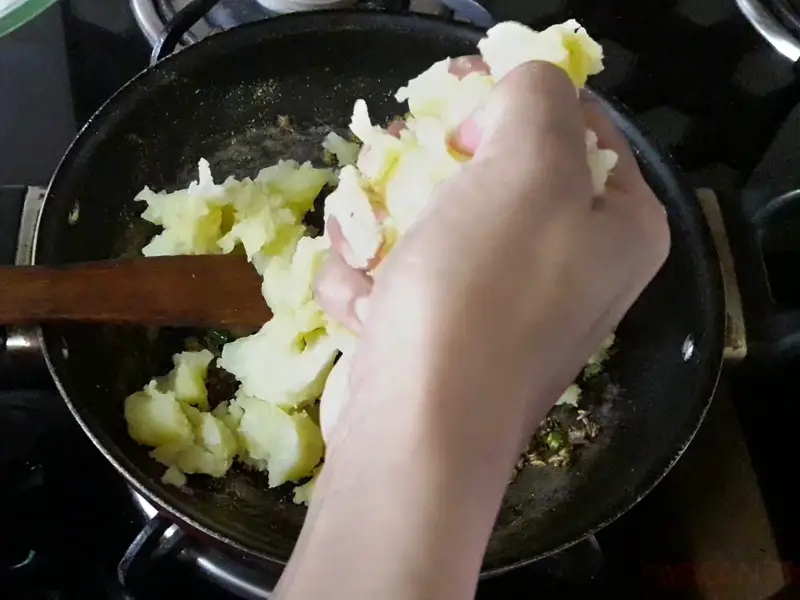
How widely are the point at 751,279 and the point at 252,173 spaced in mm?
529

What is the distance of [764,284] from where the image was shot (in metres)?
0.86

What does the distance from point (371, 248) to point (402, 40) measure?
0.31 metres

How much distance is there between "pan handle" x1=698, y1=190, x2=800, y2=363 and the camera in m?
0.84

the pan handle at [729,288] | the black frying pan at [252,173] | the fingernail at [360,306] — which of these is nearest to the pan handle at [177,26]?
the black frying pan at [252,173]

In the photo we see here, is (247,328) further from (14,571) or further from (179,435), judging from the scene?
(14,571)

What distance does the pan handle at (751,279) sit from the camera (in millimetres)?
842

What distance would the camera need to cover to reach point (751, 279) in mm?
864

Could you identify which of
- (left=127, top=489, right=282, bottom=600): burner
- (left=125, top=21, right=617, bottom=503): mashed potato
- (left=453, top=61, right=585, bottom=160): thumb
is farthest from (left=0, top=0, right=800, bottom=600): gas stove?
(left=453, top=61, right=585, bottom=160): thumb

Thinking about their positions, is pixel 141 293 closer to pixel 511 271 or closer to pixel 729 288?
pixel 511 271

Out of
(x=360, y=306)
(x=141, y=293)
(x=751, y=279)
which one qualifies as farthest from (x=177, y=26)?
(x=751, y=279)

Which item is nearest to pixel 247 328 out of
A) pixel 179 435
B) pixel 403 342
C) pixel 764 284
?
pixel 179 435

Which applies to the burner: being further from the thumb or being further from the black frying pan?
the thumb

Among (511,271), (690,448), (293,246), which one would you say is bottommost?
(690,448)

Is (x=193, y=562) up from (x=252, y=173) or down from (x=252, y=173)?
down
